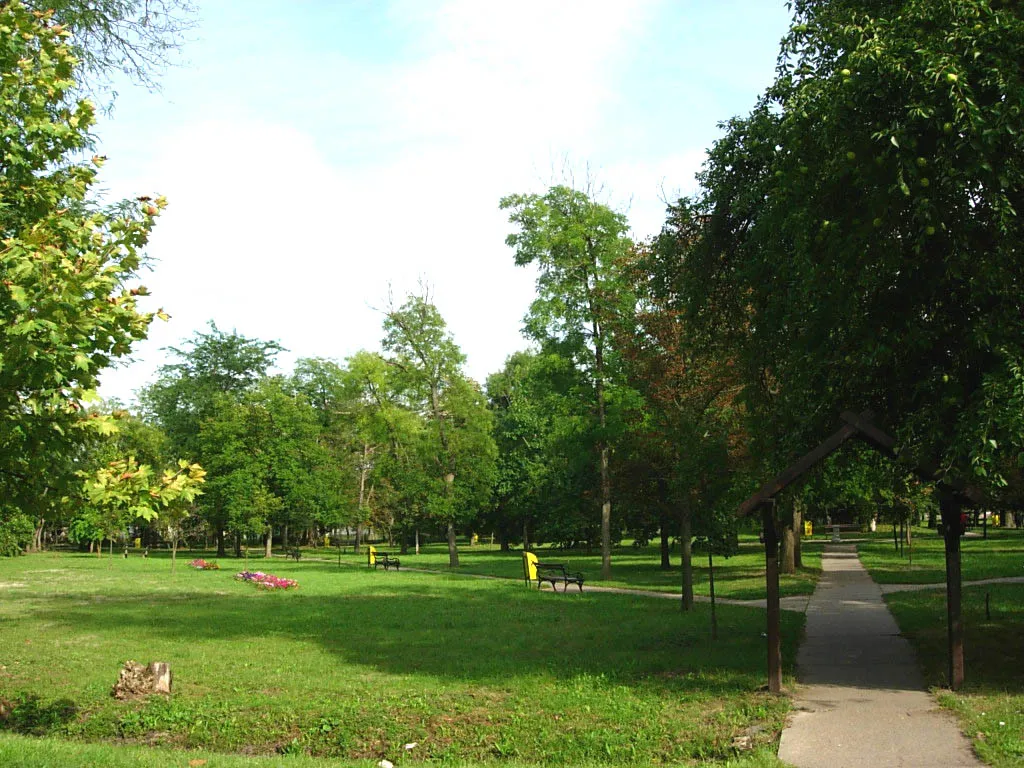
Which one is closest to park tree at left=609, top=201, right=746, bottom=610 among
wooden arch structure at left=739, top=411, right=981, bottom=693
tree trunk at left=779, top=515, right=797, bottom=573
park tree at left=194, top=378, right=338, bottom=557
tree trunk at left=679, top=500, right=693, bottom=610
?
tree trunk at left=679, top=500, right=693, bottom=610

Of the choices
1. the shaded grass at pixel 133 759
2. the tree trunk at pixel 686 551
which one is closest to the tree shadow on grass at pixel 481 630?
the tree trunk at pixel 686 551

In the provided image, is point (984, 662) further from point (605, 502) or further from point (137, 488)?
point (605, 502)

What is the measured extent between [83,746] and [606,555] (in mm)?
24086

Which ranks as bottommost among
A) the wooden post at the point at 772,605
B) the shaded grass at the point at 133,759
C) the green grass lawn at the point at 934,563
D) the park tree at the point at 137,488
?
the green grass lawn at the point at 934,563

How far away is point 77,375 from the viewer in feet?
25.0

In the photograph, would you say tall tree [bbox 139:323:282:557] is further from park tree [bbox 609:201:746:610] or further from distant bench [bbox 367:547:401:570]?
park tree [bbox 609:201:746:610]

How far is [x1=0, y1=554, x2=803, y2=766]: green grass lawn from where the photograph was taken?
8969 millimetres

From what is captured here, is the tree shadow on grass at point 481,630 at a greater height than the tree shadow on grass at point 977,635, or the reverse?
the tree shadow on grass at point 977,635

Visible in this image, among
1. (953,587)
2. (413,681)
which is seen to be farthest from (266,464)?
(953,587)

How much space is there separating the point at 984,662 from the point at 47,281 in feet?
37.9

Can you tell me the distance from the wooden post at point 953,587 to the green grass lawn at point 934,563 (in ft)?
51.7

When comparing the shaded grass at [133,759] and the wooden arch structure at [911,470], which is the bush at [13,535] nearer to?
the shaded grass at [133,759]

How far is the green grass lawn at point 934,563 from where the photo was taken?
2592cm

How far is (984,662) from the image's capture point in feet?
37.5
